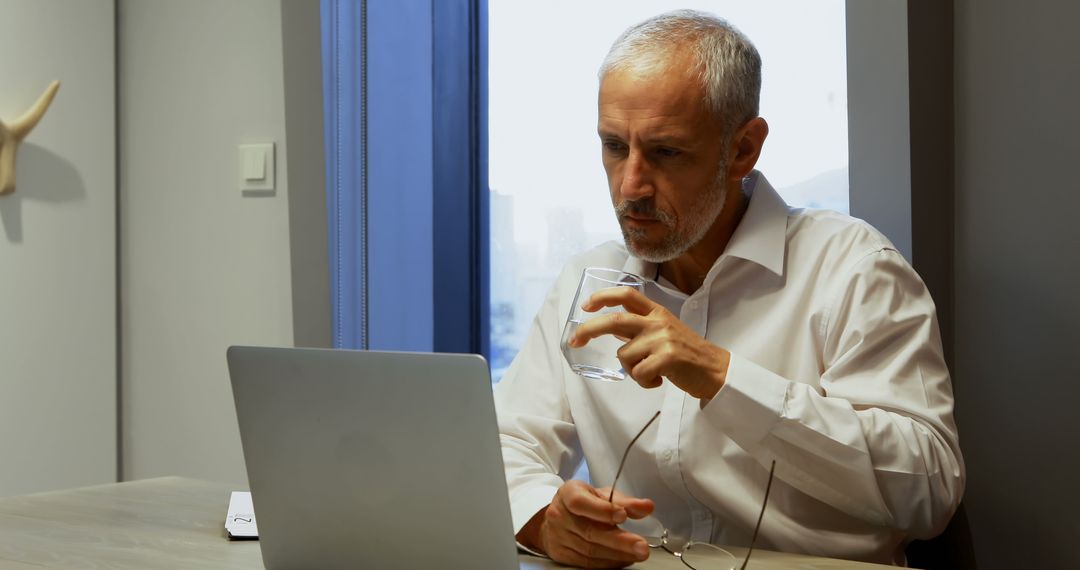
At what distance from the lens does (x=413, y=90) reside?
252 cm

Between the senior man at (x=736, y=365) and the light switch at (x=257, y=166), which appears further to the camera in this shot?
the light switch at (x=257, y=166)

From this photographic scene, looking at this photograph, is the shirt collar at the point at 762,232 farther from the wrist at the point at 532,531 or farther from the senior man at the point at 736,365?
the wrist at the point at 532,531

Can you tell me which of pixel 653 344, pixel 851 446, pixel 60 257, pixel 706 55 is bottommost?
pixel 851 446

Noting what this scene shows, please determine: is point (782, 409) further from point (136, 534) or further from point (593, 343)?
point (136, 534)

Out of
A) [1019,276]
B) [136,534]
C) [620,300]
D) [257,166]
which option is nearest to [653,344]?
[620,300]

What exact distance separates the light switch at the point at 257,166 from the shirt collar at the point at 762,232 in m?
1.25

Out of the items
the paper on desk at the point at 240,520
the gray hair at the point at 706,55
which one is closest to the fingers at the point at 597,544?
the paper on desk at the point at 240,520

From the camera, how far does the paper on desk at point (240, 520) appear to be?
1205 millimetres

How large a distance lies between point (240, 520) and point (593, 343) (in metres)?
0.55

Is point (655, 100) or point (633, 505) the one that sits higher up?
point (655, 100)

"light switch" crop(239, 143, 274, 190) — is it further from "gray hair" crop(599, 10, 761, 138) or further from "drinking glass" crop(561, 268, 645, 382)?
"drinking glass" crop(561, 268, 645, 382)

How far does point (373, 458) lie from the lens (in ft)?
2.99

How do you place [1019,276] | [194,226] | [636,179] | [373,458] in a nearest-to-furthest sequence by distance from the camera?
[373,458] → [636,179] → [1019,276] → [194,226]

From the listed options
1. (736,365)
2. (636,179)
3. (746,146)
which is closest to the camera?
(736,365)
